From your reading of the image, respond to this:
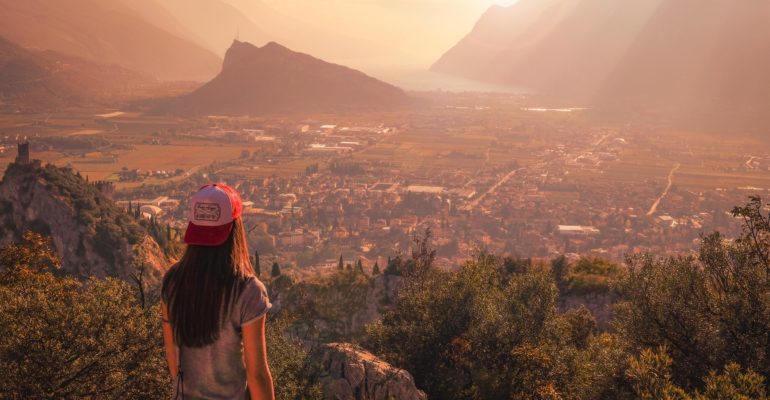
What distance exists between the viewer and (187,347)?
5.19 meters

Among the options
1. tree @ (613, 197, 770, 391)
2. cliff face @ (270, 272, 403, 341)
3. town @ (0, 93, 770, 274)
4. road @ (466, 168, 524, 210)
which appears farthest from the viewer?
road @ (466, 168, 524, 210)

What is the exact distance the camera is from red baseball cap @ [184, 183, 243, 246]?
194 inches

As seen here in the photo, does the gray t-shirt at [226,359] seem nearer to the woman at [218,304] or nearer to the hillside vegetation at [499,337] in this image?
the woman at [218,304]

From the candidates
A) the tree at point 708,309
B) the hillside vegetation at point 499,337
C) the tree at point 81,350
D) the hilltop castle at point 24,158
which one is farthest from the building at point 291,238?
the tree at point 81,350

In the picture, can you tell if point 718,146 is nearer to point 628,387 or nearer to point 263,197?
point 263,197

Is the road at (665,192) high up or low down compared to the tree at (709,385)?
down

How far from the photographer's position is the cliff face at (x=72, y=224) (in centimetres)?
5391

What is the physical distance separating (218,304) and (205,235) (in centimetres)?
58

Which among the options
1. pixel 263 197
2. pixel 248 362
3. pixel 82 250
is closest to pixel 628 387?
pixel 248 362

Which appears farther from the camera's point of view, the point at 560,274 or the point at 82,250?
the point at 82,250

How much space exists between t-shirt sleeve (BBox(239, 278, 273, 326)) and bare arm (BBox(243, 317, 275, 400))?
48 mm

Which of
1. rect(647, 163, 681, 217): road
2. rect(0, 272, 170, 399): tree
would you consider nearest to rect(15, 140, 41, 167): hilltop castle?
rect(0, 272, 170, 399): tree

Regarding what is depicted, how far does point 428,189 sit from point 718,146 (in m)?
87.2

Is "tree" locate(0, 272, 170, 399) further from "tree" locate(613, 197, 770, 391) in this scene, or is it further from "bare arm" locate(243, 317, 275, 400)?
"tree" locate(613, 197, 770, 391)
